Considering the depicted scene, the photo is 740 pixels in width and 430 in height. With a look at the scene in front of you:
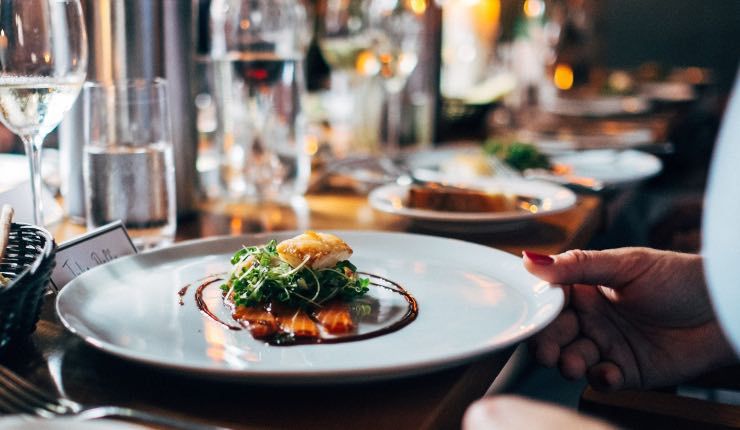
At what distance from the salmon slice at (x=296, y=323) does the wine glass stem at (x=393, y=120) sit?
1571 mm

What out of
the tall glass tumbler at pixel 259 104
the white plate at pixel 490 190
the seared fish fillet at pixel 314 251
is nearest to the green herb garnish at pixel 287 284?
the seared fish fillet at pixel 314 251

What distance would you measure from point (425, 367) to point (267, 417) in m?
0.12

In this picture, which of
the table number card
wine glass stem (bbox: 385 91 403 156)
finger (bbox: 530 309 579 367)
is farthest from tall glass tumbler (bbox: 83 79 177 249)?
wine glass stem (bbox: 385 91 403 156)

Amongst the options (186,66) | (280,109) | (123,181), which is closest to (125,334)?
(123,181)

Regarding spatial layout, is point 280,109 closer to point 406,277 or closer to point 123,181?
point 123,181

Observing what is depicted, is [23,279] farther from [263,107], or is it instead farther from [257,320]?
[263,107]

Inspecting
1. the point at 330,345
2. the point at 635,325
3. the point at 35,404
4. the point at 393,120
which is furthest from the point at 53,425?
the point at 393,120

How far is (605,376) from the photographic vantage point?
0.91 meters

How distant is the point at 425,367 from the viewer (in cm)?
56

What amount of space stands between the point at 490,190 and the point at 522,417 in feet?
3.12

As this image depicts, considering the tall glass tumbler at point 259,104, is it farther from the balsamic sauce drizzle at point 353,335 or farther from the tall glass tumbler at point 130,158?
the balsamic sauce drizzle at point 353,335

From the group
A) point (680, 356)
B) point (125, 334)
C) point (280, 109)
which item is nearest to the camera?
point (125, 334)

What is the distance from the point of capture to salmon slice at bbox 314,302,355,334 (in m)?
0.67

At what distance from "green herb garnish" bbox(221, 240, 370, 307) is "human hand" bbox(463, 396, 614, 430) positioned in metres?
0.32
